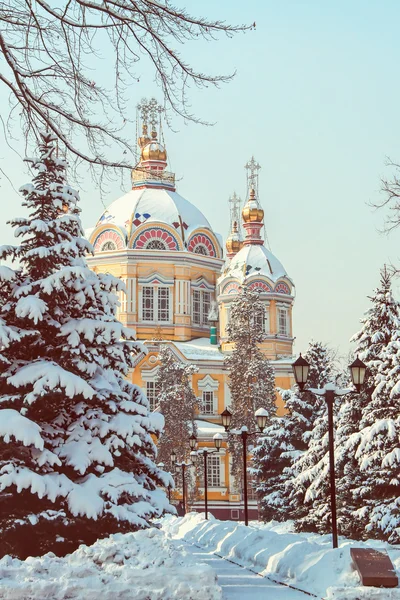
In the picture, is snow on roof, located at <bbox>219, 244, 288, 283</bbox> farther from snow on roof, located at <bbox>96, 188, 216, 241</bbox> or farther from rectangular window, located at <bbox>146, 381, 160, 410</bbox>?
rectangular window, located at <bbox>146, 381, 160, 410</bbox>

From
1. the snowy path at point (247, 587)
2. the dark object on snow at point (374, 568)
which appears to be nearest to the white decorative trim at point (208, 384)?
the snowy path at point (247, 587)

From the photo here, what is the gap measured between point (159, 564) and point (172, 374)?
134 feet

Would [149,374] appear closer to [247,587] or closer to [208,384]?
[208,384]

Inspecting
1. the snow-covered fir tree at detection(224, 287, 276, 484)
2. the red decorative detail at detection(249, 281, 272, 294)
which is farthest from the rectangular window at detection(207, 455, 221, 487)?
the red decorative detail at detection(249, 281, 272, 294)

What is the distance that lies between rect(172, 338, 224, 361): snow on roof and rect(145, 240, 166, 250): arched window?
572 centimetres

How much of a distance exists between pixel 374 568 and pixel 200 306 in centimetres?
5137

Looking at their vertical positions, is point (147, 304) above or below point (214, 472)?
above

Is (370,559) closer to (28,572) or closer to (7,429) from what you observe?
(28,572)

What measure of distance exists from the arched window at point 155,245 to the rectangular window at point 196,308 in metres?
3.41

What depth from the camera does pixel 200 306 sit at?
204ft

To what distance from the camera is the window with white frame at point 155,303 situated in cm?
5997

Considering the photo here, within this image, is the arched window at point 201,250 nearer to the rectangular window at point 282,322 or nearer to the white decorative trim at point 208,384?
the rectangular window at point 282,322

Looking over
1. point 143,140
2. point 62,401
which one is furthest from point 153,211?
point 62,401

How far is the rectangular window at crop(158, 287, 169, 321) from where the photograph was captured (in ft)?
198
